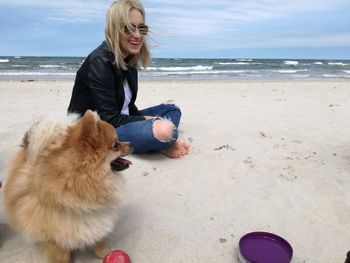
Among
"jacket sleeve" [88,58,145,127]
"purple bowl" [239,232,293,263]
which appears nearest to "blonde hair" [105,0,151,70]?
"jacket sleeve" [88,58,145,127]

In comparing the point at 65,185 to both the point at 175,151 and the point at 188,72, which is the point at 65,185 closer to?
the point at 175,151

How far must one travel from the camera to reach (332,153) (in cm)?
369

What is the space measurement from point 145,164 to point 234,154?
1.00 meters

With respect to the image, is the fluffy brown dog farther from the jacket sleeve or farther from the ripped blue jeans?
the ripped blue jeans

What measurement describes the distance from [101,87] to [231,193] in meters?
1.47

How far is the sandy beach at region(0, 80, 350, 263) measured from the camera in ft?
7.36

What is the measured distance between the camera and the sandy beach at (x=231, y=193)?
224 cm

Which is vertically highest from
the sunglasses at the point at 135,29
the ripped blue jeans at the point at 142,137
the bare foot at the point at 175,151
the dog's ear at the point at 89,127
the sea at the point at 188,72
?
the sunglasses at the point at 135,29

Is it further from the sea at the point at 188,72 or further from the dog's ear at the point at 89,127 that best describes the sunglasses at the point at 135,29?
the sea at the point at 188,72

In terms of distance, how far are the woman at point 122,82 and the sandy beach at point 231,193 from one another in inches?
10.8

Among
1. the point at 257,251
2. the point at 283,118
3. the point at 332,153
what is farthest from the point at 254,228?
the point at 283,118

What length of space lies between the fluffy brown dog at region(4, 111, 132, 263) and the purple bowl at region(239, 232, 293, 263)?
0.82 m

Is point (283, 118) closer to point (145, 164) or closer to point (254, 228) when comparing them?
point (145, 164)

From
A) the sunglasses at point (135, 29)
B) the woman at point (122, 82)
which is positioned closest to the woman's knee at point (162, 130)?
the woman at point (122, 82)
